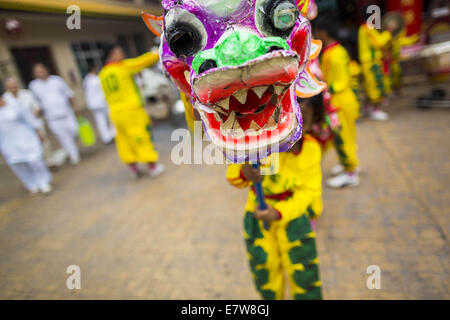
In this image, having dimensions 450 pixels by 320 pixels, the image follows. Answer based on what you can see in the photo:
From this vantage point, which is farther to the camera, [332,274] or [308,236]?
[332,274]

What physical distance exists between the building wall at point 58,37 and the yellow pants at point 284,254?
28.1ft

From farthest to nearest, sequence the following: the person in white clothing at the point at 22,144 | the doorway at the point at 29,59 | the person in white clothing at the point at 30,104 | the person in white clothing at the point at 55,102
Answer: the doorway at the point at 29,59 → the person in white clothing at the point at 55,102 → the person in white clothing at the point at 30,104 → the person in white clothing at the point at 22,144

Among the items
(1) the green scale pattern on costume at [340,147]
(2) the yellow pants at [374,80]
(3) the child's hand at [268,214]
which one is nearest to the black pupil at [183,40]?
(3) the child's hand at [268,214]

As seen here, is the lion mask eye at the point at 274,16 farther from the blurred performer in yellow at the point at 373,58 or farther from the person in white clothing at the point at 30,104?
the person in white clothing at the point at 30,104

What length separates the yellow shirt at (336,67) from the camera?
8.35ft

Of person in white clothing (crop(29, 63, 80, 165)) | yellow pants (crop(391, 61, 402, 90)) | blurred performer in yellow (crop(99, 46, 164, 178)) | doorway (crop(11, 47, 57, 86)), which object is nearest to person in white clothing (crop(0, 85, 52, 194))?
person in white clothing (crop(29, 63, 80, 165))

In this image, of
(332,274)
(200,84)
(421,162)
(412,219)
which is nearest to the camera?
(200,84)

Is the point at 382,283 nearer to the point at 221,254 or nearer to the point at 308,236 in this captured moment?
the point at 308,236

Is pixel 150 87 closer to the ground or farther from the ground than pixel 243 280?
farther from the ground

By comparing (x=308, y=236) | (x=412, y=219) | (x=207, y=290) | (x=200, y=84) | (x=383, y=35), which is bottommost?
(x=207, y=290)

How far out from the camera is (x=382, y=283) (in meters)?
1.87

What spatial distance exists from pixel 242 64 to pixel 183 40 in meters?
0.25
